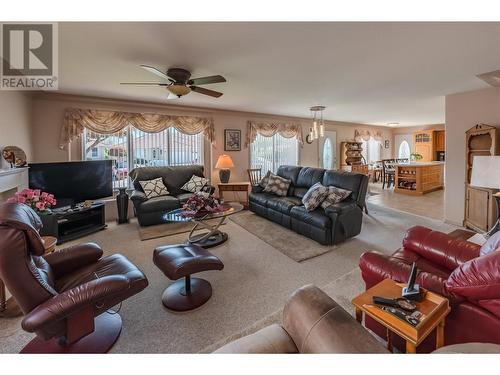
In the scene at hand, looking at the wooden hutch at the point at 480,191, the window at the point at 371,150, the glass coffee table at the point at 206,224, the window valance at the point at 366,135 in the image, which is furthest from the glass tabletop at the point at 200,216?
the window at the point at 371,150

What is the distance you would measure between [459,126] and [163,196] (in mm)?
5442

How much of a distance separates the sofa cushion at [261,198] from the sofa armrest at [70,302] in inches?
129

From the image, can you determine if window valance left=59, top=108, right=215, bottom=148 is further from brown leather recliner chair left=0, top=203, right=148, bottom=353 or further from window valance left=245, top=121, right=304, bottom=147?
brown leather recliner chair left=0, top=203, right=148, bottom=353

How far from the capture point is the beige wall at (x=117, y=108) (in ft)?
13.2

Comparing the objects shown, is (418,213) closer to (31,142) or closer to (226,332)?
(226,332)

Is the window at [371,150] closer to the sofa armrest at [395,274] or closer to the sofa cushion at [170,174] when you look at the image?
the sofa cushion at [170,174]

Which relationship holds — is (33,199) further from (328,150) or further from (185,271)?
(328,150)

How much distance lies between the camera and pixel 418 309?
3.80 ft

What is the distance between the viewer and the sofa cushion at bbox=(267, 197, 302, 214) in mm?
3958

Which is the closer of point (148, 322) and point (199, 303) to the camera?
point (148, 322)

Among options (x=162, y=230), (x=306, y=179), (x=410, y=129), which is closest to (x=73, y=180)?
(x=162, y=230)
